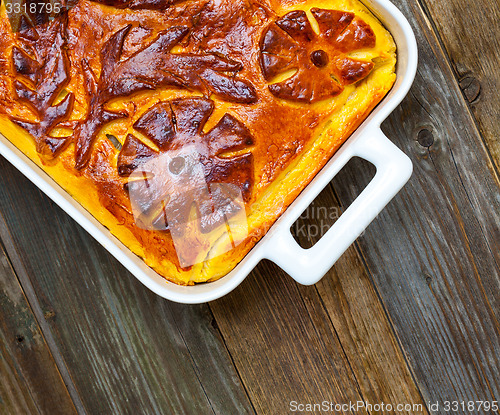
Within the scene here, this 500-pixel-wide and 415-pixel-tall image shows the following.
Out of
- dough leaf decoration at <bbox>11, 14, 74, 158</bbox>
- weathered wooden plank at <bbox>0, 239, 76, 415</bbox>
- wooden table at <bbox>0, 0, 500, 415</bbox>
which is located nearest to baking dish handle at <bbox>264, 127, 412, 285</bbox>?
wooden table at <bbox>0, 0, 500, 415</bbox>

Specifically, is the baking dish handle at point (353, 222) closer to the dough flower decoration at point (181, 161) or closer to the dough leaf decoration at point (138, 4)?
the dough flower decoration at point (181, 161)

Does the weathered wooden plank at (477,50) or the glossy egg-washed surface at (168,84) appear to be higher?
the weathered wooden plank at (477,50)

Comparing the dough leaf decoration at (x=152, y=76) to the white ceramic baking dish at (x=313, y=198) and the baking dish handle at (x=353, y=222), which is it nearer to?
the white ceramic baking dish at (x=313, y=198)

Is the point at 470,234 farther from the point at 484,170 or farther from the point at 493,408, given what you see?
the point at 493,408

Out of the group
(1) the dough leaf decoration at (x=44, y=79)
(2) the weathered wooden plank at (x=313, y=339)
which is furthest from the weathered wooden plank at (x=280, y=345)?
(1) the dough leaf decoration at (x=44, y=79)

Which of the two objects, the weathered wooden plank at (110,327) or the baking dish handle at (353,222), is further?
the weathered wooden plank at (110,327)

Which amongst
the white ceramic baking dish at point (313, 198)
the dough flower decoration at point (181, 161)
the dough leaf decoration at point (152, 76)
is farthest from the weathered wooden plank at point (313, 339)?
the dough leaf decoration at point (152, 76)

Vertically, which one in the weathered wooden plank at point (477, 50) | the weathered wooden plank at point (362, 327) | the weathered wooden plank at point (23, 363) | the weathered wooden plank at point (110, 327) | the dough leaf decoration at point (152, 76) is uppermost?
the weathered wooden plank at point (477, 50)

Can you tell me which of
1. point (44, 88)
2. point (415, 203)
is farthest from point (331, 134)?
point (44, 88)
